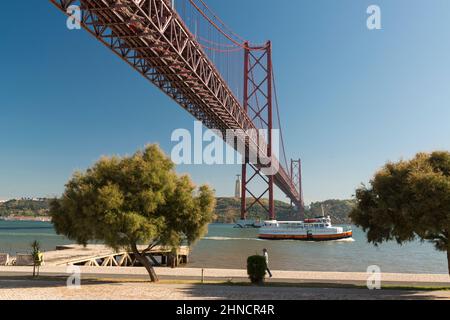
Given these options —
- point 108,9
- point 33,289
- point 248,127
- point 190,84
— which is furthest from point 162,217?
point 248,127

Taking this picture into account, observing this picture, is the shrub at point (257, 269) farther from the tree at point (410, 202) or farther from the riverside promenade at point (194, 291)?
the tree at point (410, 202)

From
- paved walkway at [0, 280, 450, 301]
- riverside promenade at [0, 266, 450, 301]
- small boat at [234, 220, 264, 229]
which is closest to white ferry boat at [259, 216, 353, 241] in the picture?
small boat at [234, 220, 264, 229]

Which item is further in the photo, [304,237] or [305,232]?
[305,232]

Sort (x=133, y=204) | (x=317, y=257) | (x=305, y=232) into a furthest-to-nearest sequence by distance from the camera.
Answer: (x=305, y=232) < (x=317, y=257) < (x=133, y=204)

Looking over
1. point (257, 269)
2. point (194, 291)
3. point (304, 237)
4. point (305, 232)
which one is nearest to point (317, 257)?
point (257, 269)

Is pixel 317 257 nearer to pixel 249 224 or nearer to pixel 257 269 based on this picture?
pixel 257 269

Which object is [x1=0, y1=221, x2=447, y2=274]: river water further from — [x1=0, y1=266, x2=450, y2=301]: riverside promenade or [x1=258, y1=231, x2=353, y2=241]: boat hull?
[x1=0, y1=266, x2=450, y2=301]: riverside promenade

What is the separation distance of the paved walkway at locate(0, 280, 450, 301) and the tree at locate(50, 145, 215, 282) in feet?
6.42

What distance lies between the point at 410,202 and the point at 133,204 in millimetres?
10577

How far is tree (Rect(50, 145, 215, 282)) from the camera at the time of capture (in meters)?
15.9

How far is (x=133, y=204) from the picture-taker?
16.3m

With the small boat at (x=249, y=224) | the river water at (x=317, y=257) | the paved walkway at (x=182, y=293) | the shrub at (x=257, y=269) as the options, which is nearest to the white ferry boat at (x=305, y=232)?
the river water at (x=317, y=257)
